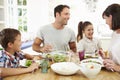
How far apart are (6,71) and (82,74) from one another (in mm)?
604

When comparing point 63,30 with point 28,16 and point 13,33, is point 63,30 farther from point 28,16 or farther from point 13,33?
point 28,16

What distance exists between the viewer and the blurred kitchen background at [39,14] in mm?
3795

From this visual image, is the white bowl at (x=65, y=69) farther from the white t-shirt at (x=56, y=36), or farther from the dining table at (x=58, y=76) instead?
the white t-shirt at (x=56, y=36)

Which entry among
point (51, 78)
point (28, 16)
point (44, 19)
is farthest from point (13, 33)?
point (44, 19)

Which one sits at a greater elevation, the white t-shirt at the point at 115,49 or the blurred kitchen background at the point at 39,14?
the blurred kitchen background at the point at 39,14

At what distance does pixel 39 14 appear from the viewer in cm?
454

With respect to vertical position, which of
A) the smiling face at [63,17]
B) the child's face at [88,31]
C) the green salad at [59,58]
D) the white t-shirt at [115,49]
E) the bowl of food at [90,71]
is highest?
the smiling face at [63,17]

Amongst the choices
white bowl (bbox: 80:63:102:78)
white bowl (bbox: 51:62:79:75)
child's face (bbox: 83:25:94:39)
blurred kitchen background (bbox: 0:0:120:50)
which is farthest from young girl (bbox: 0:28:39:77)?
blurred kitchen background (bbox: 0:0:120:50)

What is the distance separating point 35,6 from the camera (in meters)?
4.39

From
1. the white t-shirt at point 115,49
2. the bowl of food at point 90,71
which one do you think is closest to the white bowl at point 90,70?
the bowl of food at point 90,71

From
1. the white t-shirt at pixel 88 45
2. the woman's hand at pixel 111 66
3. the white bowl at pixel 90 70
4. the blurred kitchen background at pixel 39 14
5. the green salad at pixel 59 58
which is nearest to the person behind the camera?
the white bowl at pixel 90 70

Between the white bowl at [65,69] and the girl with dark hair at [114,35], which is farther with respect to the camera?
the girl with dark hair at [114,35]

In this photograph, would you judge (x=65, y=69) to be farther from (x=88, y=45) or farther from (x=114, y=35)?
(x=88, y=45)

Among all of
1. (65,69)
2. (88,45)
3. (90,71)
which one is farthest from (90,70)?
(88,45)
